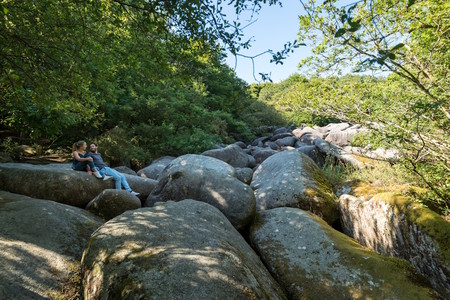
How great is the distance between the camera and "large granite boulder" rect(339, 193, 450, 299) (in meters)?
3.51

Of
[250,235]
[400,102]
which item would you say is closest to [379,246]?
[250,235]

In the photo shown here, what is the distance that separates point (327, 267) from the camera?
12.9ft

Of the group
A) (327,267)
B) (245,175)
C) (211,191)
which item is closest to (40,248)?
(211,191)

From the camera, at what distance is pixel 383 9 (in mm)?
4441

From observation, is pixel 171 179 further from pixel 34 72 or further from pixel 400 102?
pixel 400 102

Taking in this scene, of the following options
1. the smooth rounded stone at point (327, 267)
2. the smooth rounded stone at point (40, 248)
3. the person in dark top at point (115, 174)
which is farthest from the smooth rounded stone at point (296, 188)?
the smooth rounded stone at point (40, 248)

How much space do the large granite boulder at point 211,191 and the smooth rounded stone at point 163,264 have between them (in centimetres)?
164

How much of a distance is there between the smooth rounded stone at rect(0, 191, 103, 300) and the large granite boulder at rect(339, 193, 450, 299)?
4637 mm

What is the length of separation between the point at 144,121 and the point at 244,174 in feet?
33.5

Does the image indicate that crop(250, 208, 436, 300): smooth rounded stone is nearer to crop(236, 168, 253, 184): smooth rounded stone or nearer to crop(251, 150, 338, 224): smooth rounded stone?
crop(251, 150, 338, 224): smooth rounded stone

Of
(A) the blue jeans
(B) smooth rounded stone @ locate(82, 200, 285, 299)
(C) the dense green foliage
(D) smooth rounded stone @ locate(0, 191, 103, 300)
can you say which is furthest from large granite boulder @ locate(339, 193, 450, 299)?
(A) the blue jeans

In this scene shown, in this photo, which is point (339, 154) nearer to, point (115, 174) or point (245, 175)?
point (245, 175)

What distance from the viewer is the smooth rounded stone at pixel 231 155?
13.5 metres

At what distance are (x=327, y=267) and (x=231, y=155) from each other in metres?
9.94
